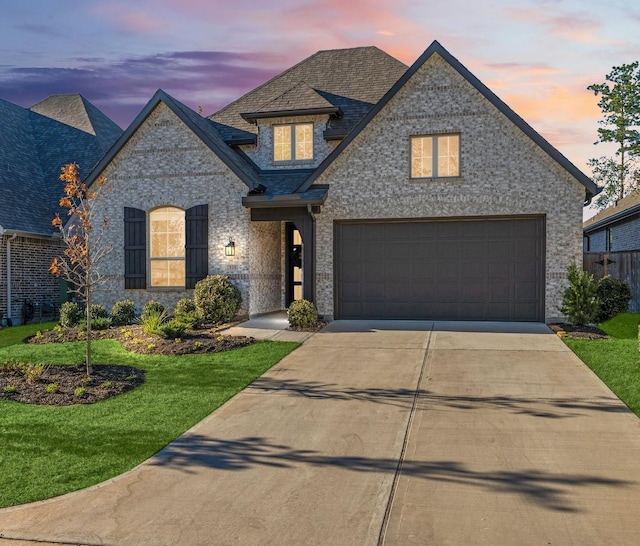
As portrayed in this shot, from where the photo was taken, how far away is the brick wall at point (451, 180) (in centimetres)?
1433

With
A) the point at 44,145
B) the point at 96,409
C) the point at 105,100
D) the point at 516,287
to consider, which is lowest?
the point at 96,409

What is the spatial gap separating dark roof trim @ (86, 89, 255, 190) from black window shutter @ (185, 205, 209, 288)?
5.02ft

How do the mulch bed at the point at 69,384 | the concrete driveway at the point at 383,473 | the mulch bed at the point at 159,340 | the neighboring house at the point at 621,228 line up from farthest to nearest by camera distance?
the neighboring house at the point at 621,228 → the mulch bed at the point at 159,340 → the mulch bed at the point at 69,384 → the concrete driveway at the point at 383,473

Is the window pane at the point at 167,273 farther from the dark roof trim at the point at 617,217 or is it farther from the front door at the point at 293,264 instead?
the dark roof trim at the point at 617,217

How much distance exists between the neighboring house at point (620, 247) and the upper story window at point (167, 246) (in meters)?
11.6

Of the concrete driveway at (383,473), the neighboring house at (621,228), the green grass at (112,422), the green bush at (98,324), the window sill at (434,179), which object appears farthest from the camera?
the neighboring house at (621,228)

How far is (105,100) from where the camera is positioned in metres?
27.6

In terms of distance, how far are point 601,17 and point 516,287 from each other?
669cm

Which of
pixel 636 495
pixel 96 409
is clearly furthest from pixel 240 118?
pixel 636 495

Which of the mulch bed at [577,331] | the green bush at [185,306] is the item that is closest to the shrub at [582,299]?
the mulch bed at [577,331]

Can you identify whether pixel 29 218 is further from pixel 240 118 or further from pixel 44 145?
pixel 240 118

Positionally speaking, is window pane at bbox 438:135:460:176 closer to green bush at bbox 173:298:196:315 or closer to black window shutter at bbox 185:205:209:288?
black window shutter at bbox 185:205:209:288

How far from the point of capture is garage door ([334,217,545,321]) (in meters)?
14.7

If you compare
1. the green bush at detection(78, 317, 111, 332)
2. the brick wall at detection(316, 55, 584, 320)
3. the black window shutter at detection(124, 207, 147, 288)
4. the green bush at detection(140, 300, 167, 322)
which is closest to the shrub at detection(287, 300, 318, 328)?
the brick wall at detection(316, 55, 584, 320)
